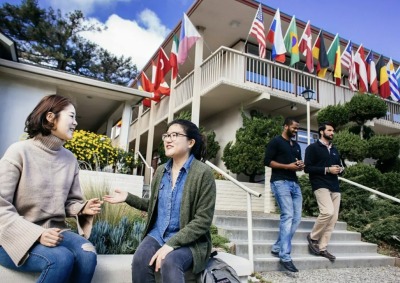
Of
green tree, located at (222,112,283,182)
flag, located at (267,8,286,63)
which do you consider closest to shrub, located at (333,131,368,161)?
green tree, located at (222,112,283,182)

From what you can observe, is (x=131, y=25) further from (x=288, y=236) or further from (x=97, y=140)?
(x=288, y=236)

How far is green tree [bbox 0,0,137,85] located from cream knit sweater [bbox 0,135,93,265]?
18977mm

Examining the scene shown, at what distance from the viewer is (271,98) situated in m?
10.5

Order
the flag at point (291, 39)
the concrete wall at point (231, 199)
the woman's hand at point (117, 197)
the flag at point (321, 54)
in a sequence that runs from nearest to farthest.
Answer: the woman's hand at point (117, 197) → the concrete wall at point (231, 199) → the flag at point (291, 39) → the flag at point (321, 54)

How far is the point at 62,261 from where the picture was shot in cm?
166

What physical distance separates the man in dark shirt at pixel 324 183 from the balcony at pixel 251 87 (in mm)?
5311

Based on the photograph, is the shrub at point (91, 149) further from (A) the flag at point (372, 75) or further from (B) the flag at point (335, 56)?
(A) the flag at point (372, 75)

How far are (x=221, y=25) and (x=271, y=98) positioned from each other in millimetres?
3192

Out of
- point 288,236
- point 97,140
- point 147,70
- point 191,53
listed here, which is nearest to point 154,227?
point 288,236

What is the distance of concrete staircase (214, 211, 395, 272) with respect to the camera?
14.3 ft

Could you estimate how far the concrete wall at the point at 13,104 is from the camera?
26.2 feet

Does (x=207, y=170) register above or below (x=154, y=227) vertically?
above

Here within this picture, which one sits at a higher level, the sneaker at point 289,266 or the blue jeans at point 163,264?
the blue jeans at point 163,264

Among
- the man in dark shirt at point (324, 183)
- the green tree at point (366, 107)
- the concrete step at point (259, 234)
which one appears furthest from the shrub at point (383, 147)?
the man in dark shirt at point (324, 183)
